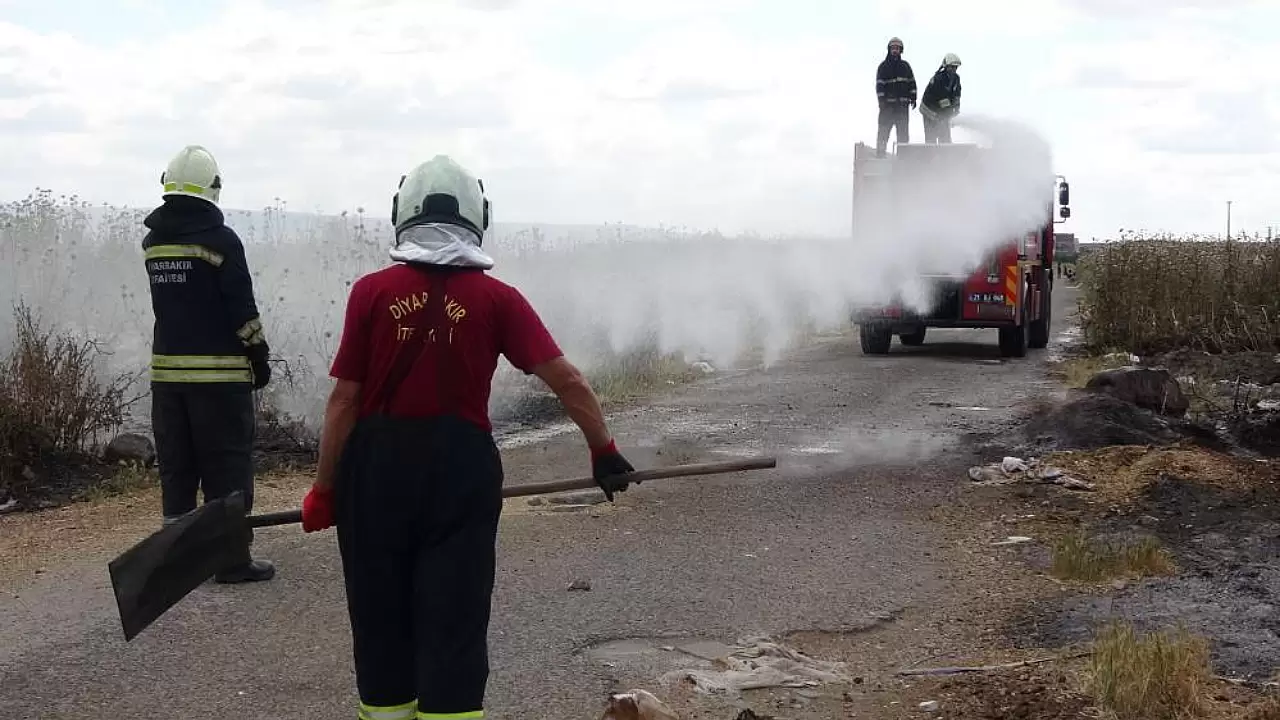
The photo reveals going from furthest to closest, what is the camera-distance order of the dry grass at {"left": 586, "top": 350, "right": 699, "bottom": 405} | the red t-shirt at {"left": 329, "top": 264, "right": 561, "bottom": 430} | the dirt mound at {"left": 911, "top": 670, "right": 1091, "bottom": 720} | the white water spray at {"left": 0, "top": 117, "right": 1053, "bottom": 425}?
the dry grass at {"left": 586, "top": 350, "right": 699, "bottom": 405}
the white water spray at {"left": 0, "top": 117, "right": 1053, "bottom": 425}
the dirt mound at {"left": 911, "top": 670, "right": 1091, "bottom": 720}
the red t-shirt at {"left": 329, "top": 264, "right": 561, "bottom": 430}

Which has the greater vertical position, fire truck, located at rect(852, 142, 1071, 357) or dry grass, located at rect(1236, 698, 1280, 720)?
fire truck, located at rect(852, 142, 1071, 357)

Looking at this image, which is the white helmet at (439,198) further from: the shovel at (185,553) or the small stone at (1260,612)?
the small stone at (1260,612)

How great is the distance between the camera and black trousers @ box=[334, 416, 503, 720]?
12.5 ft

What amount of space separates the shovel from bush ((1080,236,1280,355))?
13.6 metres

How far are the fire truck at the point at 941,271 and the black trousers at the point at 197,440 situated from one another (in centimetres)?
1279

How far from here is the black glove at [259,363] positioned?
6.67m

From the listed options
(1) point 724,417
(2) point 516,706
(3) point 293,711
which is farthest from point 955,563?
(1) point 724,417

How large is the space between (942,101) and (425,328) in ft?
51.5

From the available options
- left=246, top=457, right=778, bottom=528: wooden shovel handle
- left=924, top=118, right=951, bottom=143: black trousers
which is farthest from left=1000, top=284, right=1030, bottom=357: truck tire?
left=246, top=457, right=778, bottom=528: wooden shovel handle

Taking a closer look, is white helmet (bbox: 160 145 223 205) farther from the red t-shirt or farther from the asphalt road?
the red t-shirt

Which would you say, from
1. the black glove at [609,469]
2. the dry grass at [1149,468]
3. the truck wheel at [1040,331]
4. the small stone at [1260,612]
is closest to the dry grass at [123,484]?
the black glove at [609,469]

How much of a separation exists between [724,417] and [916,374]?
461 centimetres

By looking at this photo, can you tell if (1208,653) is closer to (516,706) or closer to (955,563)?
(955,563)

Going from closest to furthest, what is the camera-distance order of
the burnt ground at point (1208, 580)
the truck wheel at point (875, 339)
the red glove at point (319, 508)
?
the red glove at point (319, 508) < the burnt ground at point (1208, 580) < the truck wheel at point (875, 339)
